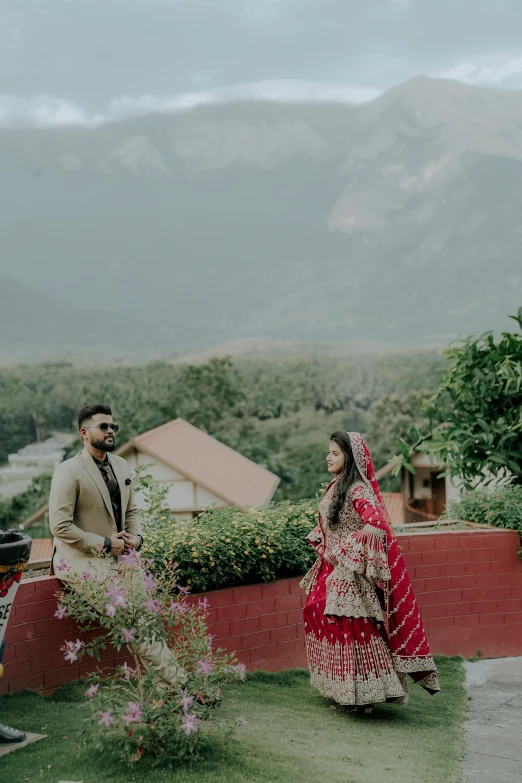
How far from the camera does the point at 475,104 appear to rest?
303 feet

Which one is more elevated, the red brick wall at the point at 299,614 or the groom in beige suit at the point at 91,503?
the groom in beige suit at the point at 91,503

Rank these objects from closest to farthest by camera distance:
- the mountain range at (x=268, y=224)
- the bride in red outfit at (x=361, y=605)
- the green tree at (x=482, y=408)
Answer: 1. the bride in red outfit at (x=361, y=605)
2. the green tree at (x=482, y=408)
3. the mountain range at (x=268, y=224)

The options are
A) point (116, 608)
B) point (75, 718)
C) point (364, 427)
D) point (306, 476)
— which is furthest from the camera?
point (364, 427)

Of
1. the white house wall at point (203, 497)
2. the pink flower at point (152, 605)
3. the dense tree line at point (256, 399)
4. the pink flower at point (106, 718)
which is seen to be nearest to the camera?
the pink flower at point (106, 718)

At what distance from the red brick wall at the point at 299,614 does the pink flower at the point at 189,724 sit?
1.49 meters

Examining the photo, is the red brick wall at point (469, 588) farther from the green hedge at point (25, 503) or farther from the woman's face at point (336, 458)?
the green hedge at point (25, 503)

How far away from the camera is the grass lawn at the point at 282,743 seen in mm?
3812

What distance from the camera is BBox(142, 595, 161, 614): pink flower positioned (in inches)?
154

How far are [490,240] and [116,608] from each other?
264 ft

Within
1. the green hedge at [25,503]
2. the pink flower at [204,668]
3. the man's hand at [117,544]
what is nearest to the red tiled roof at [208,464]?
the green hedge at [25,503]

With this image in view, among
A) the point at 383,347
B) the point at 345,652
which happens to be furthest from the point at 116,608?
the point at 383,347

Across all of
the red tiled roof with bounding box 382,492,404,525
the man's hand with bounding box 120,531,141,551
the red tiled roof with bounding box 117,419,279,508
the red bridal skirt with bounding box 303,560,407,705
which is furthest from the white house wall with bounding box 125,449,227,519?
the man's hand with bounding box 120,531,141,551

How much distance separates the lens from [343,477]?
17.1 ft

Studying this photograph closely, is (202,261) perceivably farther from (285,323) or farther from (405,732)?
(405,732)
